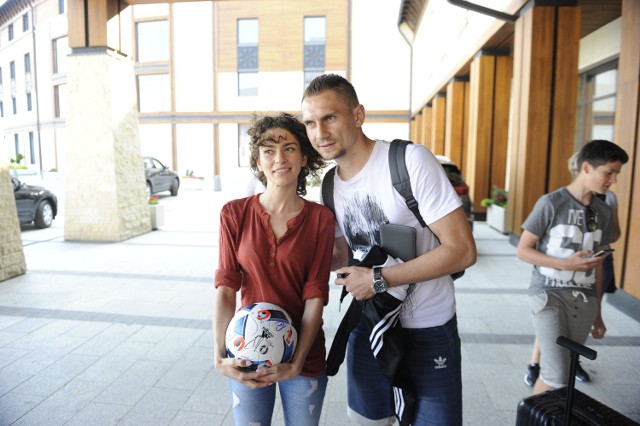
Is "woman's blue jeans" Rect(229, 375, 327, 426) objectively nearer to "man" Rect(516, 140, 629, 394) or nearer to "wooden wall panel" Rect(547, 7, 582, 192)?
"man" Rect(516, 140, 629, 394)

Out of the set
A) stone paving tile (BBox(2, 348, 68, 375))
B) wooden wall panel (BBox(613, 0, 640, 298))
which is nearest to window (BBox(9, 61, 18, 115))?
stone paving tile (BBox(2, 348, 68, 375))

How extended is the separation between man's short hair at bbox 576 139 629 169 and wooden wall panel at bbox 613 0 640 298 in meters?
2.92

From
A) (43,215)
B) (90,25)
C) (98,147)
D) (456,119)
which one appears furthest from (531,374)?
(456,119)

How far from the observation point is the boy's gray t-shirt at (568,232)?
2.60 metres

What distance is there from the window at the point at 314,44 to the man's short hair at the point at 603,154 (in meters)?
27.0

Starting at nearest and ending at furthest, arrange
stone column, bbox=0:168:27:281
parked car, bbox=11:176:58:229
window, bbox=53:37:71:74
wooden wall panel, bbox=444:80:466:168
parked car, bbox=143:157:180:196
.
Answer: stone column, bbox=0:168:27:281 < parked car, bbox=11:176:58:229 < wooden wall panel, bbox=444:80:466:168 < parked car, bbox=143:157:180:196 < window, bbox=53:37:71:74

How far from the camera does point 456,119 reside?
14.8 m

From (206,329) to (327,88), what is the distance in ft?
11.1

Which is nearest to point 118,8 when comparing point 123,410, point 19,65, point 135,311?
point 135,311

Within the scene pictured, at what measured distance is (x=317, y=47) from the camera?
2836 centimetres

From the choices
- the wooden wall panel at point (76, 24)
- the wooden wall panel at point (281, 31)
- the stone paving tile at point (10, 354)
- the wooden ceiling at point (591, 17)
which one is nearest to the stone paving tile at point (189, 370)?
the stone paving tile at point (10, 354)

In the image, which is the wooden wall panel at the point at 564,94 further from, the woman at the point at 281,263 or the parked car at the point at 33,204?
the parked car at the point at 33,204

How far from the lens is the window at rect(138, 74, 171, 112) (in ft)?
96.7

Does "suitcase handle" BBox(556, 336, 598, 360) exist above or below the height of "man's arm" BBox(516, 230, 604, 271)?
below
